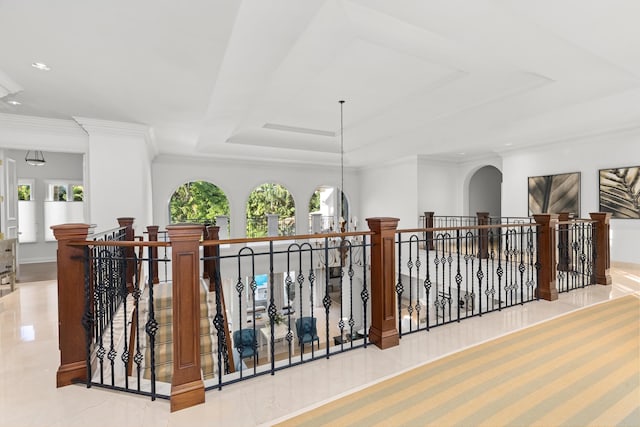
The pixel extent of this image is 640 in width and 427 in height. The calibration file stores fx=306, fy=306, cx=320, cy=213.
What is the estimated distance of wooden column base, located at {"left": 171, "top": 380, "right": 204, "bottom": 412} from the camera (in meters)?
1.90

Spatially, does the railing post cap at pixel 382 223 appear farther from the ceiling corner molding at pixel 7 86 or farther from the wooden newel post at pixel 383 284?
the ceiling corner molding at pixel 7 86

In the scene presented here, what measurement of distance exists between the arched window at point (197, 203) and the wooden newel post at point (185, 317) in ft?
40.1

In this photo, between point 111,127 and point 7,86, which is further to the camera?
point 111,127

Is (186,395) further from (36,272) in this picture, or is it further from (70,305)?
(36,272)

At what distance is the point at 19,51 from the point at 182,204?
11301 mm

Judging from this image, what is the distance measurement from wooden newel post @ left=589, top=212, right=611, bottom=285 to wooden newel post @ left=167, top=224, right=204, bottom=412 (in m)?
5.66

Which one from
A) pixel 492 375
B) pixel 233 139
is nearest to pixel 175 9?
pixel 492 375

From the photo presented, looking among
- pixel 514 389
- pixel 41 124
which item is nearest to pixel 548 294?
pixel 514 389

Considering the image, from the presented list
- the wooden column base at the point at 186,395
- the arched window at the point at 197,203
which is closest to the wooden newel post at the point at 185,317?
the wooden column base at the point at 186,395

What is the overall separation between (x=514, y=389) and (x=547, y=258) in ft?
8.21

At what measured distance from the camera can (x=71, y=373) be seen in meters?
2.20

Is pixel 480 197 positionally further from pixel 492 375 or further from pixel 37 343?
pixel 37 343

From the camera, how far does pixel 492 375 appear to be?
2.26 metres

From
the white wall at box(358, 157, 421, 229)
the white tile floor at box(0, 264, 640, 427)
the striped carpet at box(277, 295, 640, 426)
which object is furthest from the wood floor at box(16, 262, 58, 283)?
the white wall at box(358, 157, 421, 229)
